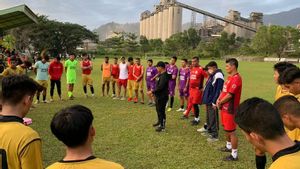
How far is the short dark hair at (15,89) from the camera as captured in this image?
2.58 meters

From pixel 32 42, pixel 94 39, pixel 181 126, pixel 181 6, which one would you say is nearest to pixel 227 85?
pixel 181 126

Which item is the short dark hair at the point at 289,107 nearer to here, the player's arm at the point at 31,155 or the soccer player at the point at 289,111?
the soccer player at the point at 289,111

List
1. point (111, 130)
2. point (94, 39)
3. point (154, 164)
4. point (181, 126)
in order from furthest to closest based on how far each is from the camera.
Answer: point (94, 39) < point (181, 126) < point (111, 130) < point (154, 164)

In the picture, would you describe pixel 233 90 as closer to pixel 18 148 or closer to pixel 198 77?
pixel 198 77

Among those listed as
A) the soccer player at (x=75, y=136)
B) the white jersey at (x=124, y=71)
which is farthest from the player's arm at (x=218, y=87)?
the white jersey at (x=124, y=71)

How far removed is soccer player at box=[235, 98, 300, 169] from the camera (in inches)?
73.0

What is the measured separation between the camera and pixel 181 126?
9.38 meters

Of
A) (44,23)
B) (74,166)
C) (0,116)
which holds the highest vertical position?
(44,23)

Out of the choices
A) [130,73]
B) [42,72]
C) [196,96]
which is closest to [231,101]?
[196,96]

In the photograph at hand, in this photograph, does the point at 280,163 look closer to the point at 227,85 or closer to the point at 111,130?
the point at 227,85

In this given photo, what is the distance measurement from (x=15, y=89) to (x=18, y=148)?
1.64ft

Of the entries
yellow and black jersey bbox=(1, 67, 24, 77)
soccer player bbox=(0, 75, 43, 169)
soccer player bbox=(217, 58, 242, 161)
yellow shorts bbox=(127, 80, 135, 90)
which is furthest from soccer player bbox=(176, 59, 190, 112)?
soccer player bbox=(0, 75, 43, 169)

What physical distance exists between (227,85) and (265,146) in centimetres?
458

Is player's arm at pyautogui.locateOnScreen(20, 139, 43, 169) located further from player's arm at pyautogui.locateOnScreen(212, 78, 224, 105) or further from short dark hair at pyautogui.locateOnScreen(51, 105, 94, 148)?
player's arm at pyautogui.locateOnScreen(212, 78, 224, 105)
